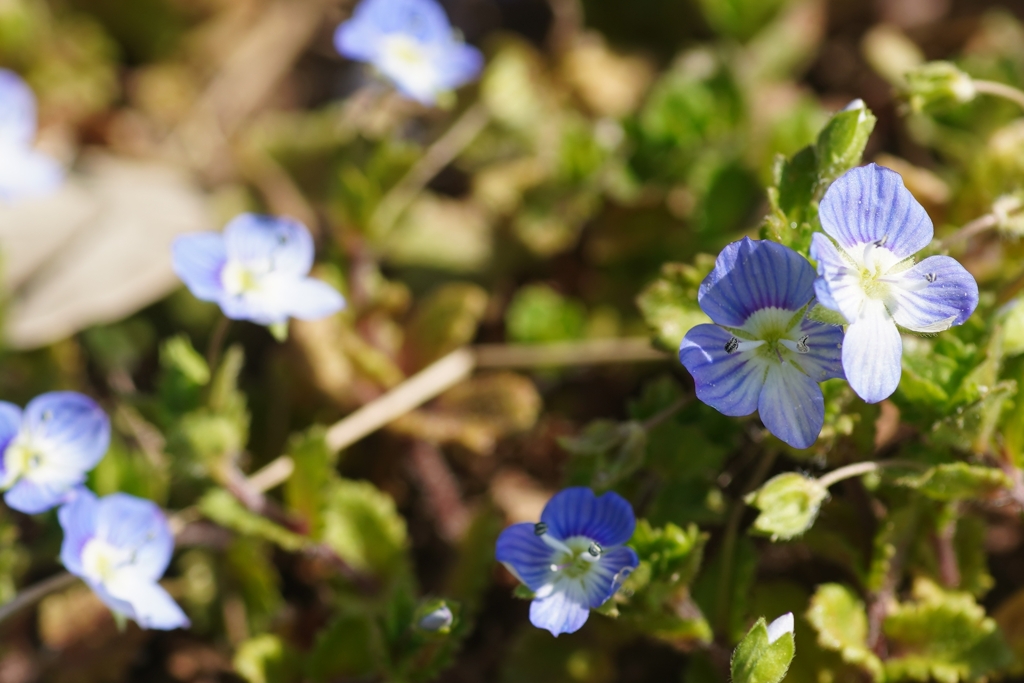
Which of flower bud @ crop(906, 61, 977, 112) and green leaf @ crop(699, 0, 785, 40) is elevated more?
flower bud @ crop(906, 61, 977, 112)

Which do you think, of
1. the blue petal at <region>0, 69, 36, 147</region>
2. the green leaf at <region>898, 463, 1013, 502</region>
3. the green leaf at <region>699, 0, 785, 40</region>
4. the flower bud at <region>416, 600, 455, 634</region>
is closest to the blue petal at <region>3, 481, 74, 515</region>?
the flower bud at <region>416, 600, 455, 634</region>

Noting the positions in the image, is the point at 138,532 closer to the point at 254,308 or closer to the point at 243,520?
the point at 243,520

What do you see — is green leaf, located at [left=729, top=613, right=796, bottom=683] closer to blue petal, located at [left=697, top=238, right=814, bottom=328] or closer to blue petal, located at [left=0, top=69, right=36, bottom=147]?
blue petal, located at [left=697, top=238, right=814, bottom=328]

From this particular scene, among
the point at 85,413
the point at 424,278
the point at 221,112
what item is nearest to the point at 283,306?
the point at 85,413

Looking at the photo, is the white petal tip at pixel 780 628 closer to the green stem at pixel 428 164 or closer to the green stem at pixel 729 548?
the green stem at pixel 729 548

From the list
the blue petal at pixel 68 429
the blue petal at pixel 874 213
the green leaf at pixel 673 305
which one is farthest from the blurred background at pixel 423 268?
the blue petal at pixel 874 213

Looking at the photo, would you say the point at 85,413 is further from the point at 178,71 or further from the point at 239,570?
the point at 178,71

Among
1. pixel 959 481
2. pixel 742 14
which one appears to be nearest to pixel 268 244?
pixel 959 481
